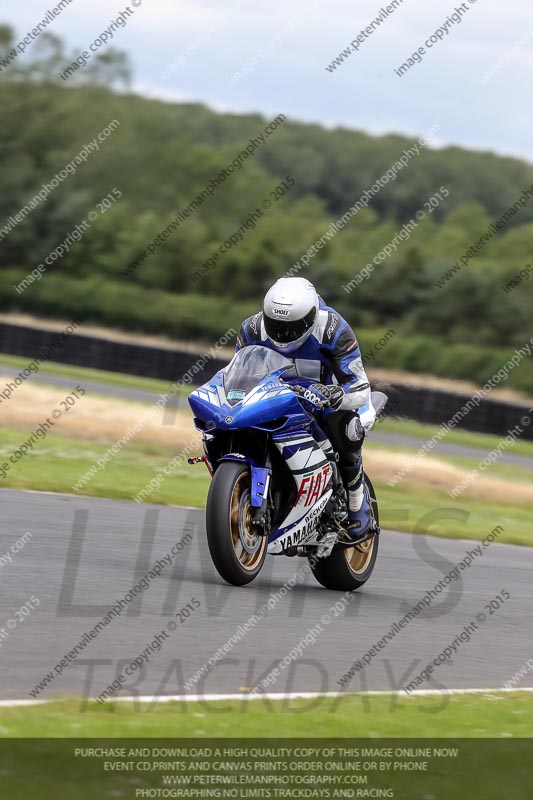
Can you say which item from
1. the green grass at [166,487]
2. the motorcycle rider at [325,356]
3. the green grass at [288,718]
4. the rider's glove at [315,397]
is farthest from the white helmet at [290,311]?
the green grass at [166,487]

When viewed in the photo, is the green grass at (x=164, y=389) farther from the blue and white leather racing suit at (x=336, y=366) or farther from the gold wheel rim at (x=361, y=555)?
the blue and white leather racing suit at (x=336, y=366)

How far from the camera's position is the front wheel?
24.8 feet

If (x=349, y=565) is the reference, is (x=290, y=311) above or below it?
above

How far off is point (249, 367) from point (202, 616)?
1627 millimetres

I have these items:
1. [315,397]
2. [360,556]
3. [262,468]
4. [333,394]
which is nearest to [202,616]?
[262,468]

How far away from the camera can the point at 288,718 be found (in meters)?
5.41

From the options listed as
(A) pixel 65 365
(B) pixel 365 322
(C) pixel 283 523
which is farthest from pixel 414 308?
(C) pixel 283 523

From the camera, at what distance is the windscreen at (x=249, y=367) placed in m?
8.06

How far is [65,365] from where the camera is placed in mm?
31906

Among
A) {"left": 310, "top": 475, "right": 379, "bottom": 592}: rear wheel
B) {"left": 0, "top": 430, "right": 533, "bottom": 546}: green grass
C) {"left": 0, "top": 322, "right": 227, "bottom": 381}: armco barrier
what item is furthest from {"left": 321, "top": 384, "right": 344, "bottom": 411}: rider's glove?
{"left": 0, "top": 322, "right": 227, "bottom": 381}: armco barrier

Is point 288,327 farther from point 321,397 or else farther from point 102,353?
point 102,353

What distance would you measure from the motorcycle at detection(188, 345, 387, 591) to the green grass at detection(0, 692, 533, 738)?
6.36ft

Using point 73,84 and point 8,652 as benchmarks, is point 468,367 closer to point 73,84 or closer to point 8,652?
point 73,84
